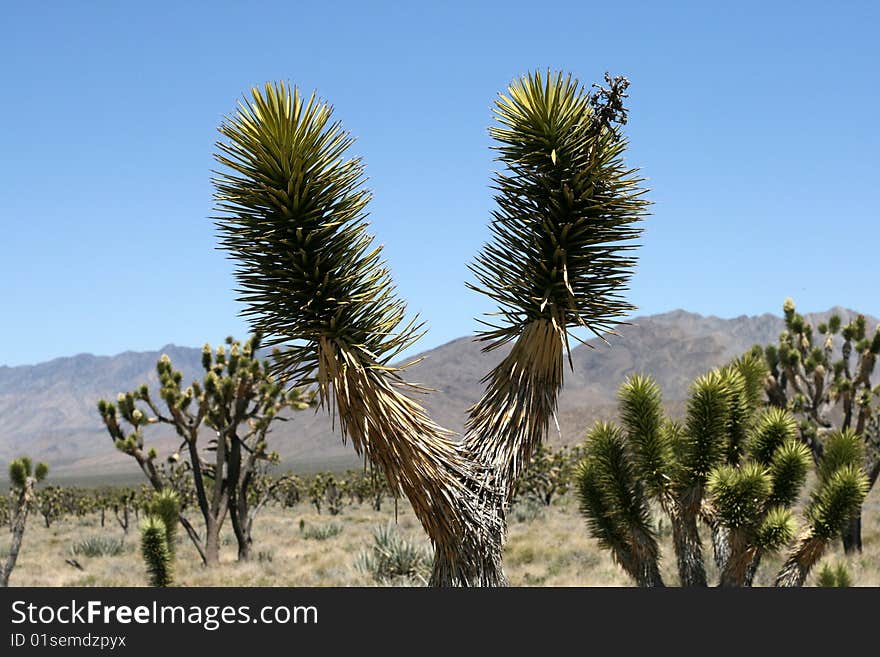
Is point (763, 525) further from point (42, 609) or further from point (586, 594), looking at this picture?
point (42, 609)

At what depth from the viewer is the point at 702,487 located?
8820 millimetres

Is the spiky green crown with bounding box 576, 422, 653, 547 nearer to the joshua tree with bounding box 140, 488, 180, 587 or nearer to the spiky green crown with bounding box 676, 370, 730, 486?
the spiky green crown with bounding box 676, 370, 730, 486

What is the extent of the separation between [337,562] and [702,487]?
12.6 metres

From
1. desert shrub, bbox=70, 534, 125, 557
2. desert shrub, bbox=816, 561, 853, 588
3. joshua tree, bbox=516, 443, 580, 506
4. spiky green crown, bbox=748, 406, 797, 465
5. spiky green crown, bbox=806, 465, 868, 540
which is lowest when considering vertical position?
desert shrub, bbox=70, 534, 125, 557

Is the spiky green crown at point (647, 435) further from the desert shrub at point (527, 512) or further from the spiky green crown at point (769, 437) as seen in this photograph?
the desert shrub at point (527, 512)

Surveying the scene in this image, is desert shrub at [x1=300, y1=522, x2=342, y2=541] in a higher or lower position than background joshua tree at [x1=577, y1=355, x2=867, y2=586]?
lower

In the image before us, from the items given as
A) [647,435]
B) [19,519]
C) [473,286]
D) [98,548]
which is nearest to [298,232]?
[473,286]

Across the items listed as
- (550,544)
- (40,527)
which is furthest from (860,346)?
(40,527)

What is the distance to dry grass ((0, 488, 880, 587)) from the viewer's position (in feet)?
52.1

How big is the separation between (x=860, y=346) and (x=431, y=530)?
1453cm

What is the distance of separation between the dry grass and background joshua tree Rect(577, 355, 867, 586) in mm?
3300

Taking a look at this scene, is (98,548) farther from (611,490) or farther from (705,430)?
(705,430)

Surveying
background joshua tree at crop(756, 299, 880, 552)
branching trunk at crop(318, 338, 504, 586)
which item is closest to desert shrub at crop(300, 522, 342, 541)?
background joshua tree at crop(756, 299, 880, 552)

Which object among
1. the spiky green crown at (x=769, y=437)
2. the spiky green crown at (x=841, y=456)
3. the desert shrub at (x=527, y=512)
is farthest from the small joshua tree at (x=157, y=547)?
the desert shrub at (x=527, y=512)
